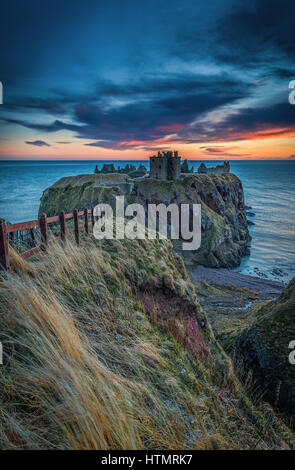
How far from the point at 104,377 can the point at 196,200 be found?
48.3 m

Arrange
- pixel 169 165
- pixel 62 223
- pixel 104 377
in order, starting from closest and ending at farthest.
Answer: pixel 104 377, pixel 62 223, pixel 169 165

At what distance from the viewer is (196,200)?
4891cm

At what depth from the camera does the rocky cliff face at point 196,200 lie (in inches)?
1709

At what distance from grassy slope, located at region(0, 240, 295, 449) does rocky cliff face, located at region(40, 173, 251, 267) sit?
37.6 meters

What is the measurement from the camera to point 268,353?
700 centimetres

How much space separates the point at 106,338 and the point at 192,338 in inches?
124

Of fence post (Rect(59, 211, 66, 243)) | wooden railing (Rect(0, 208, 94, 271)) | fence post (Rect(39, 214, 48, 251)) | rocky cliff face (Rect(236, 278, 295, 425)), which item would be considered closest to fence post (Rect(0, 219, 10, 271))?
wooden railing (Rect(0, 208, 94, 271))

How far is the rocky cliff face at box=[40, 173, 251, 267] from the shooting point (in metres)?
43.4

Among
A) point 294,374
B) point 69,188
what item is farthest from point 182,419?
point 69,188

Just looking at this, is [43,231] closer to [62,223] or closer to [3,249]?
[62,223]

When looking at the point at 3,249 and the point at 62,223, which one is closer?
the point at 3,249

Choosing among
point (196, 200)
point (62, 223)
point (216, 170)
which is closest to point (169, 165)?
point (196, 200)

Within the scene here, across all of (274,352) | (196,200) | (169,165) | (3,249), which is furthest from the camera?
(169,165)

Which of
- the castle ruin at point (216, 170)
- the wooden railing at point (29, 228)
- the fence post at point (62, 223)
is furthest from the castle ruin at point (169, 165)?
the fence post at point (62, 223)
